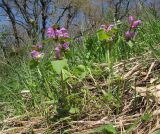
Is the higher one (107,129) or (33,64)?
(33,64)

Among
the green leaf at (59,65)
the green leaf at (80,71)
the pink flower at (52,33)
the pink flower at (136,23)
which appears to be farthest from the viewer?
the pink flower at (136,23)

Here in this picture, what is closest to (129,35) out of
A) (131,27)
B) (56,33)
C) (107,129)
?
(131,27)

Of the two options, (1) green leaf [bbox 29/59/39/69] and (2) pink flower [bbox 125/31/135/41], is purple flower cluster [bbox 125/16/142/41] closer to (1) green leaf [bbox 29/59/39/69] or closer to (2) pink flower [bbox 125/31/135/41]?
(2) pink flower [bbox 125/31/135/41]

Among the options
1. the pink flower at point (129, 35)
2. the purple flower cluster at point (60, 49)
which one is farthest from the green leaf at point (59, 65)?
the pink flower at point (129, 35)

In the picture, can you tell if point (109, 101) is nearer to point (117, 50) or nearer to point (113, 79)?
point (113, 79)

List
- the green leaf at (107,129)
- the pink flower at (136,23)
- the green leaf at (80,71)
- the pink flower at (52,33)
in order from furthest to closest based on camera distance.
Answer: the pink flower at (136,23), the green leaf at (80,71), the pink flower at (52,33), the green leaf at (107,129)

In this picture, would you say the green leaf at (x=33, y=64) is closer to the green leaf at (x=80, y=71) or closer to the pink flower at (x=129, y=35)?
the green leaf at (x=80, y=71)

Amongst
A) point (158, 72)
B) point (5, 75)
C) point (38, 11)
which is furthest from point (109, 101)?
point (38, 11)

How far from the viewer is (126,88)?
196 cm

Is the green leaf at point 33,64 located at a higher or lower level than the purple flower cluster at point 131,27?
lower

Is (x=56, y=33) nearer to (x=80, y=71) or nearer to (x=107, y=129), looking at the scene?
(x=80, y=71)

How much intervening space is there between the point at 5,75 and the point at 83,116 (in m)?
1.79

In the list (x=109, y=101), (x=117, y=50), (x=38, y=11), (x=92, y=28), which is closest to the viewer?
(x=109, y=101)

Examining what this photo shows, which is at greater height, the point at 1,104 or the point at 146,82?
the point at 146,82
